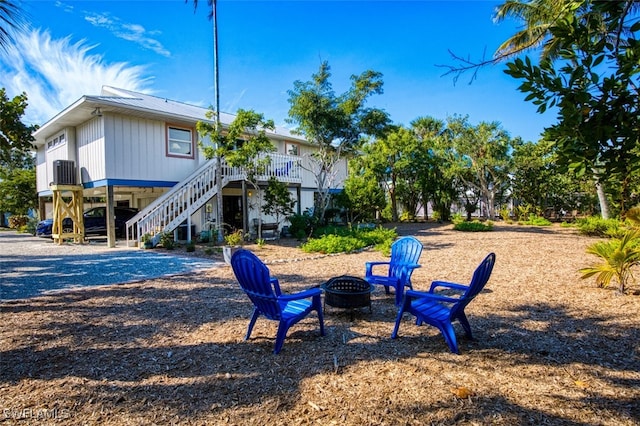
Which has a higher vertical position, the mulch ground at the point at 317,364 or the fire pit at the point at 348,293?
the fire pit at the point at 348,293

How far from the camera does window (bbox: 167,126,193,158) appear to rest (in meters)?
13.9

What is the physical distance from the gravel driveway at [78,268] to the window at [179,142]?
451 centimetres

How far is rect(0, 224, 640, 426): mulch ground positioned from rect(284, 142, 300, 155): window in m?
14.0

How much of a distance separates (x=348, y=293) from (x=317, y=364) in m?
1.18

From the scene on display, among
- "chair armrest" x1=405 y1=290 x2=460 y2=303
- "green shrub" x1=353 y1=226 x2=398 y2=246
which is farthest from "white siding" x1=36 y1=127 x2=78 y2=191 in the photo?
"chair armrest" x1=405 y1=290 x2=460 y2=303

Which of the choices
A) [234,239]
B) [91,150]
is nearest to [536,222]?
[234,239]

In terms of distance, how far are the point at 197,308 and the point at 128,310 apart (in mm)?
976

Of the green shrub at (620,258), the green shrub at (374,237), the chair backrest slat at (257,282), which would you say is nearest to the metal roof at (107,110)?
the green shrub at (374,237)

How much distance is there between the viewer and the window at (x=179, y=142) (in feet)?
45.6

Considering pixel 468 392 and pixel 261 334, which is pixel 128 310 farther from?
pixel 468 392

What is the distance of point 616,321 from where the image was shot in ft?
13.8

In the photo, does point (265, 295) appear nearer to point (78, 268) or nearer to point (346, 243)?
point (78, 268)

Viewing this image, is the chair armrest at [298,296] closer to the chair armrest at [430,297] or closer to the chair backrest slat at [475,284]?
the chair armrest at [430,297]

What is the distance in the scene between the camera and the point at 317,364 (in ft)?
10.5
